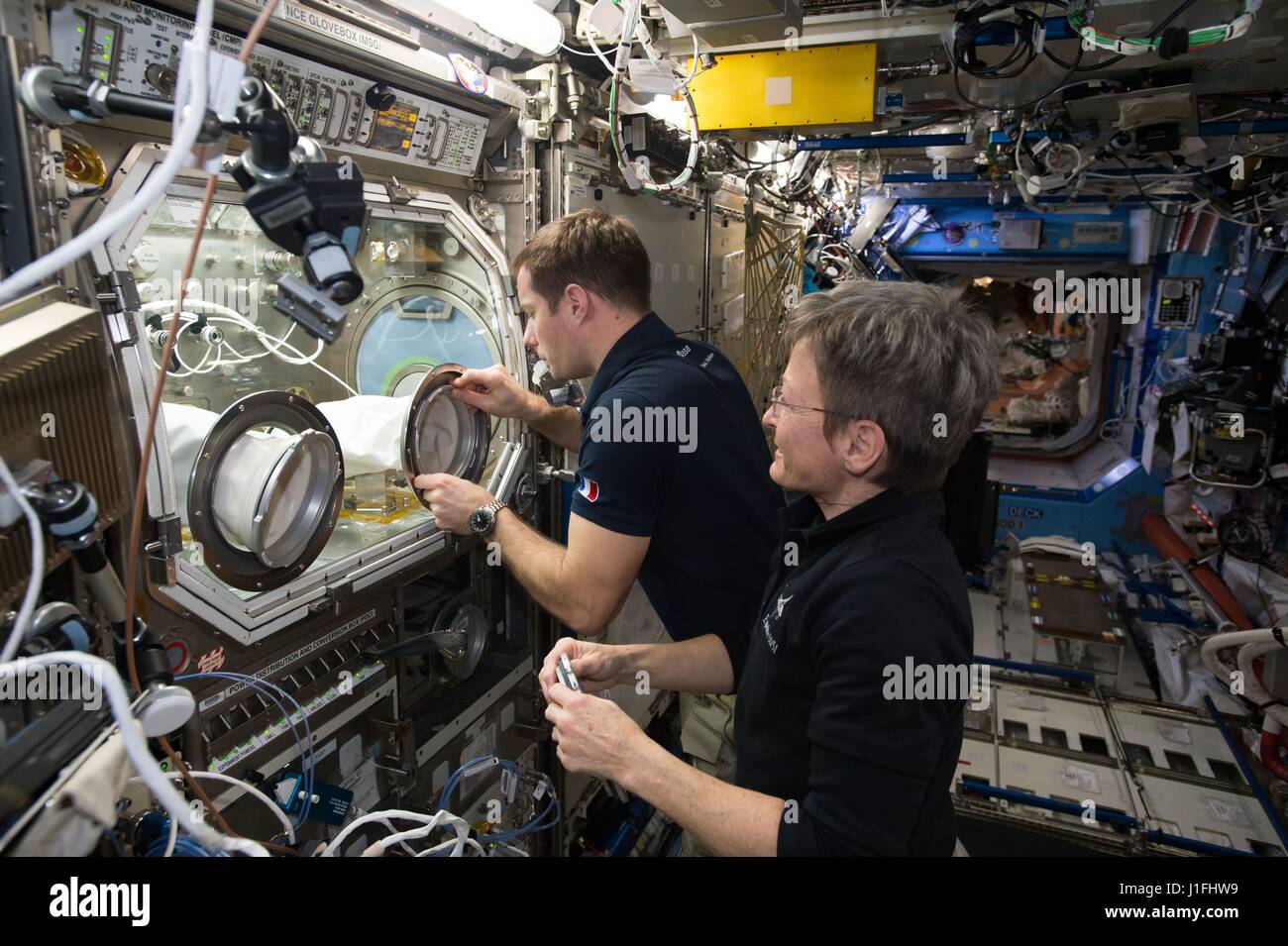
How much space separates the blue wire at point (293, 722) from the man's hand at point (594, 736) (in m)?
0.71

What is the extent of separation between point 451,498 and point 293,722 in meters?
0.79

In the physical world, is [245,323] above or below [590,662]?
above

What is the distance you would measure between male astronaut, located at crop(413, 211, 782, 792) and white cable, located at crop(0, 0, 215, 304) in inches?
53.0

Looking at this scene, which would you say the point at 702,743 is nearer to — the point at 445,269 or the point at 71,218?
the point at 445,269

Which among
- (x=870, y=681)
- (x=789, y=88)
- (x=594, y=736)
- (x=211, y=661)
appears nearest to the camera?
(x=870, y=681)

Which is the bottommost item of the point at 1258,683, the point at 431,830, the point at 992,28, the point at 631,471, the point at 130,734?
the point at 1258,683

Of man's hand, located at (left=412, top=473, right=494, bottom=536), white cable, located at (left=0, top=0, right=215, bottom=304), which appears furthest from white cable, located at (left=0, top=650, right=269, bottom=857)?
man's hand, located at (left=412, top=473, right=494, bottom=536)

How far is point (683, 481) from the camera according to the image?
2.27 m

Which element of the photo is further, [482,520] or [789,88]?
[789,88]

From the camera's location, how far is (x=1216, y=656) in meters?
4.82

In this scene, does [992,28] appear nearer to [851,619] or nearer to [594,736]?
[851,619]

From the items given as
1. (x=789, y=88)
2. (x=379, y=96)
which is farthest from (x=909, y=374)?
(x=789, y=88)

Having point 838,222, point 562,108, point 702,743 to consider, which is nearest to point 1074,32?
point 562,108

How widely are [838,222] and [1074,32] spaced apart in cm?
502
